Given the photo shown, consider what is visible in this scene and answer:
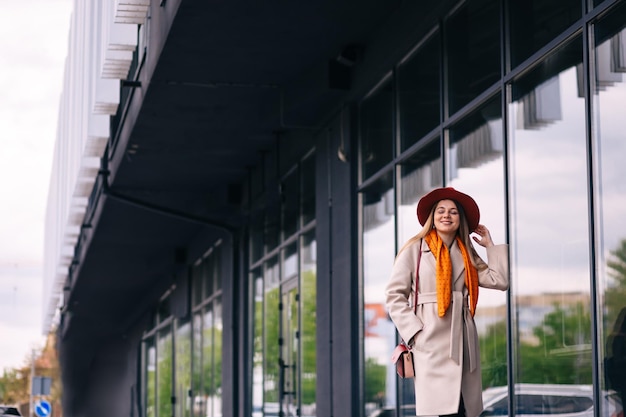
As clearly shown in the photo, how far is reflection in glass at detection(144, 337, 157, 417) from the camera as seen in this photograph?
34.5 meters

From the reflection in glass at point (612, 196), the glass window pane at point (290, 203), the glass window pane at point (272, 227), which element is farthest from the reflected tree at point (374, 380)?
the reflection in glass at point (612, 196)

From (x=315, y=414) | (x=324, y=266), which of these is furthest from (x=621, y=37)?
(x=315, y=414)

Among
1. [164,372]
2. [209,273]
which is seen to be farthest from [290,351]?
[164,372]

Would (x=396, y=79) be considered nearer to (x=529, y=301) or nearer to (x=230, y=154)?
(x=529, y=301)

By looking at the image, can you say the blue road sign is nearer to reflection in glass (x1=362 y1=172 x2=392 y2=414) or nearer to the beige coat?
reflection in glass (x1=362 y1=172 x2=392 y2=414)

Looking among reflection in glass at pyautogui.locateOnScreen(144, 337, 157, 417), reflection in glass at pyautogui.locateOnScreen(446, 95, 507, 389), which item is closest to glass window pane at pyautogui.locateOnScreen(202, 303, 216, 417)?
reflection in glass at pyautogui.locateOnScreen(144, 337, 157, 417)

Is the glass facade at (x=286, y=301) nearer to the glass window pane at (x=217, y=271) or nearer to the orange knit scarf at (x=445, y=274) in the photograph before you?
the glass window pane at (x=217, y=271)

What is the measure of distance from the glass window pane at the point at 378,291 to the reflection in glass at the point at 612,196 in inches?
196

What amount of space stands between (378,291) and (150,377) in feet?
75.8

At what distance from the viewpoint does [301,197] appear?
55.2 feet

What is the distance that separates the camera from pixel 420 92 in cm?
1181

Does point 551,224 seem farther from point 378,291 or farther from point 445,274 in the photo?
point 378,291

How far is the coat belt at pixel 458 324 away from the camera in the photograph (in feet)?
21.4

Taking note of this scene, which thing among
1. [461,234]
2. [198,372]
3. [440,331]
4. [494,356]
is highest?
[461,234]
